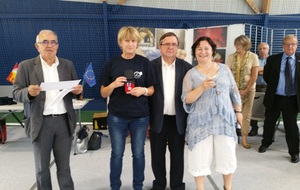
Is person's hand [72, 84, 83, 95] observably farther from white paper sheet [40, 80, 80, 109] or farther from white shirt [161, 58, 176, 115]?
white shirt [161, 58, 176, 115]

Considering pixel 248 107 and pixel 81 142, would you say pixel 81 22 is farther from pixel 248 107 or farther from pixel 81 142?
pixel 248 107

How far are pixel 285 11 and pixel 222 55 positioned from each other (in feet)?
9.96

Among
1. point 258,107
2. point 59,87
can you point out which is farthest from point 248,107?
point 59,87

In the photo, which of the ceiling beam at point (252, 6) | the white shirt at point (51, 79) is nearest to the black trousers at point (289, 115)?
the white shirt at point (51, 79)

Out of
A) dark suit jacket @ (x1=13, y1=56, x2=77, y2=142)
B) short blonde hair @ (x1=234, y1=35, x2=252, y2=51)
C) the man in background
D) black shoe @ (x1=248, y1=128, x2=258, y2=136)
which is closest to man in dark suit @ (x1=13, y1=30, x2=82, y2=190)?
dark suit jacket @ (x1=13, y1=56, x2=77, y2=142)

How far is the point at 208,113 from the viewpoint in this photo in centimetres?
216

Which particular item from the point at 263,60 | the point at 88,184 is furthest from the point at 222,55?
the point at 88,184

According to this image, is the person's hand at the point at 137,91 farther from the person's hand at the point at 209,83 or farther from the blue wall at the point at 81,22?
the blue wall at the point at 81,22

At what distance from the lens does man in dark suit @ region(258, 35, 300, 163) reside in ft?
11.3

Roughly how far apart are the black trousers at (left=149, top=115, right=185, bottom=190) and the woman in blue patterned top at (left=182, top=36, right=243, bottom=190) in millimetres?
237

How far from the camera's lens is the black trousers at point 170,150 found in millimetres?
2500

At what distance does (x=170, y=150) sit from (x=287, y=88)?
6.50 feet

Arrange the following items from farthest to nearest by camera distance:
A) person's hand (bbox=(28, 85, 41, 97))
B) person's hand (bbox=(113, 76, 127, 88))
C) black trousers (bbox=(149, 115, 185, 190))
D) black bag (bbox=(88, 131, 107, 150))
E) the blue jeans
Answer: black bag (bbox=(88, 131, 107, 150))
black trousers (bbox=(149, 115, 185, 190))
the blue jeans
person's hand (bbox=(113, 76, 127, 88))
person's hand (bbox=(28, 85, 41, 97))

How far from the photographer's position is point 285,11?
267 inches
